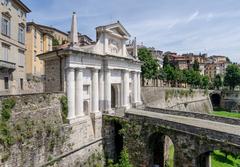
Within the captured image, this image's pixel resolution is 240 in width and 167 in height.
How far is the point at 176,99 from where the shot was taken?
155ft

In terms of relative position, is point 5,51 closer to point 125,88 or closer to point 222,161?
point 125,88

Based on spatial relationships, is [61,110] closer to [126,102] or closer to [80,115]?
[80,115]

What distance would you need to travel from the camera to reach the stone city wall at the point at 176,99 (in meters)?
38.2

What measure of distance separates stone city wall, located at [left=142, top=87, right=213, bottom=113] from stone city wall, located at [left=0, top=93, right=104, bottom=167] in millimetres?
15628

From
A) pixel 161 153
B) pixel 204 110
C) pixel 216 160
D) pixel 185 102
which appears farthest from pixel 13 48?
pixel 204 110

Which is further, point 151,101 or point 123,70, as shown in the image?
point 151,101

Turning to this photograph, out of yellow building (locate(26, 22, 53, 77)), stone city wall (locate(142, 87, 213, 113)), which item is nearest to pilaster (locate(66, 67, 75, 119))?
stone city wall (locate(142, 87, 213, 113))

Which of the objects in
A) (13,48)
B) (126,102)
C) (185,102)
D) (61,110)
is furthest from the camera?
(185,102)

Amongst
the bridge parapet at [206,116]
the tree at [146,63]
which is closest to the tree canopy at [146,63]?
the tree at [146,63]

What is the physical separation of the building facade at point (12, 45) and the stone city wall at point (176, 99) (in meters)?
18.2

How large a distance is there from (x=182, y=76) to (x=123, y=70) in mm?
48186

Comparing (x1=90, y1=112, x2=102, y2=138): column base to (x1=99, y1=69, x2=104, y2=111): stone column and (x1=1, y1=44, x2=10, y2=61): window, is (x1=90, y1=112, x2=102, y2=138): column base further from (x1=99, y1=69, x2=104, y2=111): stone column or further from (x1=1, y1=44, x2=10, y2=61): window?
(x1=1, y1=44, x2=10, y2=61): window

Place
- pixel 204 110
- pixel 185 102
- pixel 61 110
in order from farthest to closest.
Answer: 1. pixel 204 110
2. pixel 185 102
3. pixel 61 110

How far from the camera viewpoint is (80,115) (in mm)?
20219
